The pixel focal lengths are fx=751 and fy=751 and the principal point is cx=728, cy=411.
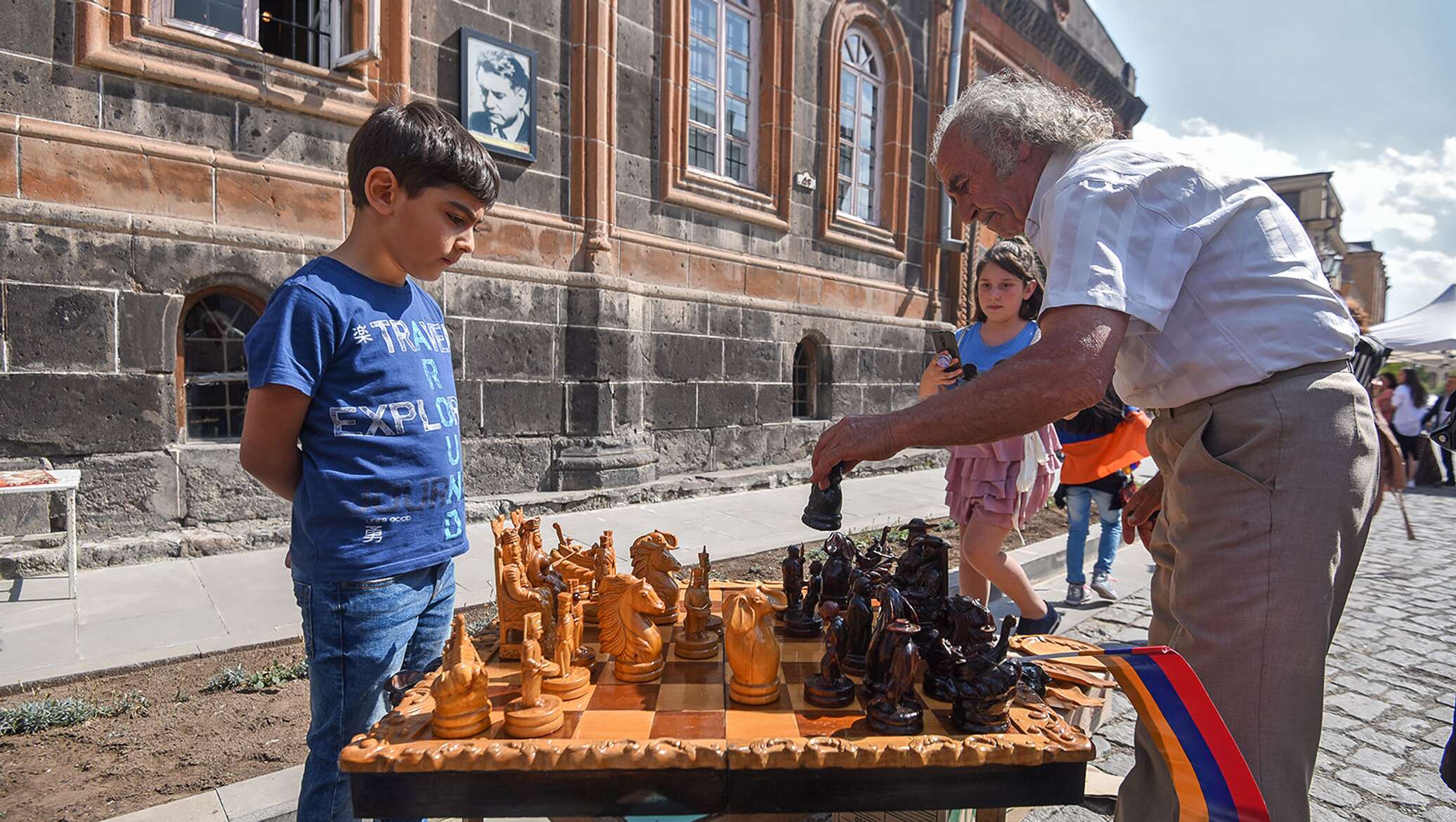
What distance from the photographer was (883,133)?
468 inches

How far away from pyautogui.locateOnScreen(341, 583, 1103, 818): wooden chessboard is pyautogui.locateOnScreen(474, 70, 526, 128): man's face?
629 cm

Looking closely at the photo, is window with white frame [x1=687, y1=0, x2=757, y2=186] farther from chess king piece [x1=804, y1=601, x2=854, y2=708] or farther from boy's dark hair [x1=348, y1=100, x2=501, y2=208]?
chess king piece [x1=804, y1=601, x2=854, y2=708]

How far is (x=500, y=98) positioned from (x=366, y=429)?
575cm

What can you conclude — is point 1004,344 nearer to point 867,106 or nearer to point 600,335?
point 600,335

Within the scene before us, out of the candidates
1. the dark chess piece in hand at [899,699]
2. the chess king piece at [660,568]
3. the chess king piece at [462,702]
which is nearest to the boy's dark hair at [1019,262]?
the chess king piece at [660,568]

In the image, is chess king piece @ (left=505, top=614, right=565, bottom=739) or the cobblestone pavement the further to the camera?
the cobblestone pavement

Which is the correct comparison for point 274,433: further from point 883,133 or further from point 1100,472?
point 883,133

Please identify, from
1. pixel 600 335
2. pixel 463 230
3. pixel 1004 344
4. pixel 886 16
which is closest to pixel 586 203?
pixel 600 335

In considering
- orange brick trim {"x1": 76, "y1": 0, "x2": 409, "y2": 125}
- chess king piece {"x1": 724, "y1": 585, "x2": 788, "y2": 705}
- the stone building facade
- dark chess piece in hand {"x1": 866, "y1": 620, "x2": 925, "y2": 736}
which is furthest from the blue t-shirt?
orange brick trim {"x1": 76, "y1": 0, "x2": 409, "y2": 125}

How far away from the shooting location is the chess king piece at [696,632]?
1.94 metres

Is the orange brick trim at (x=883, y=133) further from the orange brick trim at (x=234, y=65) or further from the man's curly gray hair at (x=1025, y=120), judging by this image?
the man's curly gray hair at (x=1025, y=120)

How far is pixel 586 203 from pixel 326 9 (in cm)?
260

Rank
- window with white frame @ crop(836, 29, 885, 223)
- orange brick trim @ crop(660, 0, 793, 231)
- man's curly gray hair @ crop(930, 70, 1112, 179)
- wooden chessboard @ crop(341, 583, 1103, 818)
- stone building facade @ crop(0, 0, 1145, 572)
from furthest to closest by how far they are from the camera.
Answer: window with white frame @ crop(836, 29, 885, 223) → orange brick trim @ crop(660, 0, 793, 231) → stone building facade @ crop(0, 0, 1145, 572) → man's curly gray hair @ crop(930, 70, 1112, 179) → wooden chessboard @ crop(341, 583, 1103, 818)

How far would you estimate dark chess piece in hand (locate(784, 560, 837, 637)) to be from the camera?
84.9 inches
